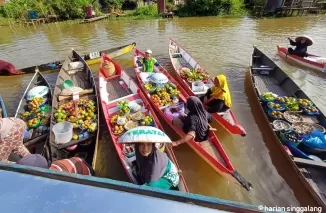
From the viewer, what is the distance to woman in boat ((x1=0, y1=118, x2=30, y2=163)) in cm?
366

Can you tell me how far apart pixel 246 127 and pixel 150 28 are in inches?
576

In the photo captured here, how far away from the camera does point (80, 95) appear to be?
22.7ft

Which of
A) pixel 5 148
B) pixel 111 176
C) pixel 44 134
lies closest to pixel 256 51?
pixel 111 176

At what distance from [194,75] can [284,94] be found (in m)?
3.25

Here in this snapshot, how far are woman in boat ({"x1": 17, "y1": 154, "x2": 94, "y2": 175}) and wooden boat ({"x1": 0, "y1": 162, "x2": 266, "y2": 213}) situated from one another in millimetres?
1430

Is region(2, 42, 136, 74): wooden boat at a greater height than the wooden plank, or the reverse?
region(2, 42, 136, 74): wooden boat

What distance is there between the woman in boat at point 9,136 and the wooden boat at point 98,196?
2319 mm

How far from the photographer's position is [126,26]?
63.6 ft


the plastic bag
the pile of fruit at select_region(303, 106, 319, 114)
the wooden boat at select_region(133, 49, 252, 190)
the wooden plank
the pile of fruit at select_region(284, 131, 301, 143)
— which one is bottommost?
the wooden boat at select_region(133, 49, 252, 190)

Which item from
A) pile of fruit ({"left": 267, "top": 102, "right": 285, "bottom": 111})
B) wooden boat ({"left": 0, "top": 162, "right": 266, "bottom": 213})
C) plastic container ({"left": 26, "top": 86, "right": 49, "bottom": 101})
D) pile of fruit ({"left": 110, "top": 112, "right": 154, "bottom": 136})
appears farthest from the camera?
plastic container ({"left": 26, "top": 86, "right": 49, "bottom": 101})

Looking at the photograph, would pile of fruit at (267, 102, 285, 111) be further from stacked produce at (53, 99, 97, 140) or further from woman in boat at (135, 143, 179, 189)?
stacked produce at (53, 99, 97, 140)

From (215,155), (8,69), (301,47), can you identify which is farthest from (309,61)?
(8,69)

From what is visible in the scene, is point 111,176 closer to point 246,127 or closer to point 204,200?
point 204,200


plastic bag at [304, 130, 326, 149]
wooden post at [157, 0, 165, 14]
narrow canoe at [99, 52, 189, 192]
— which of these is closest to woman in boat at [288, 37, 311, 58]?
plastic bag at [304, 130, 326, 149]
